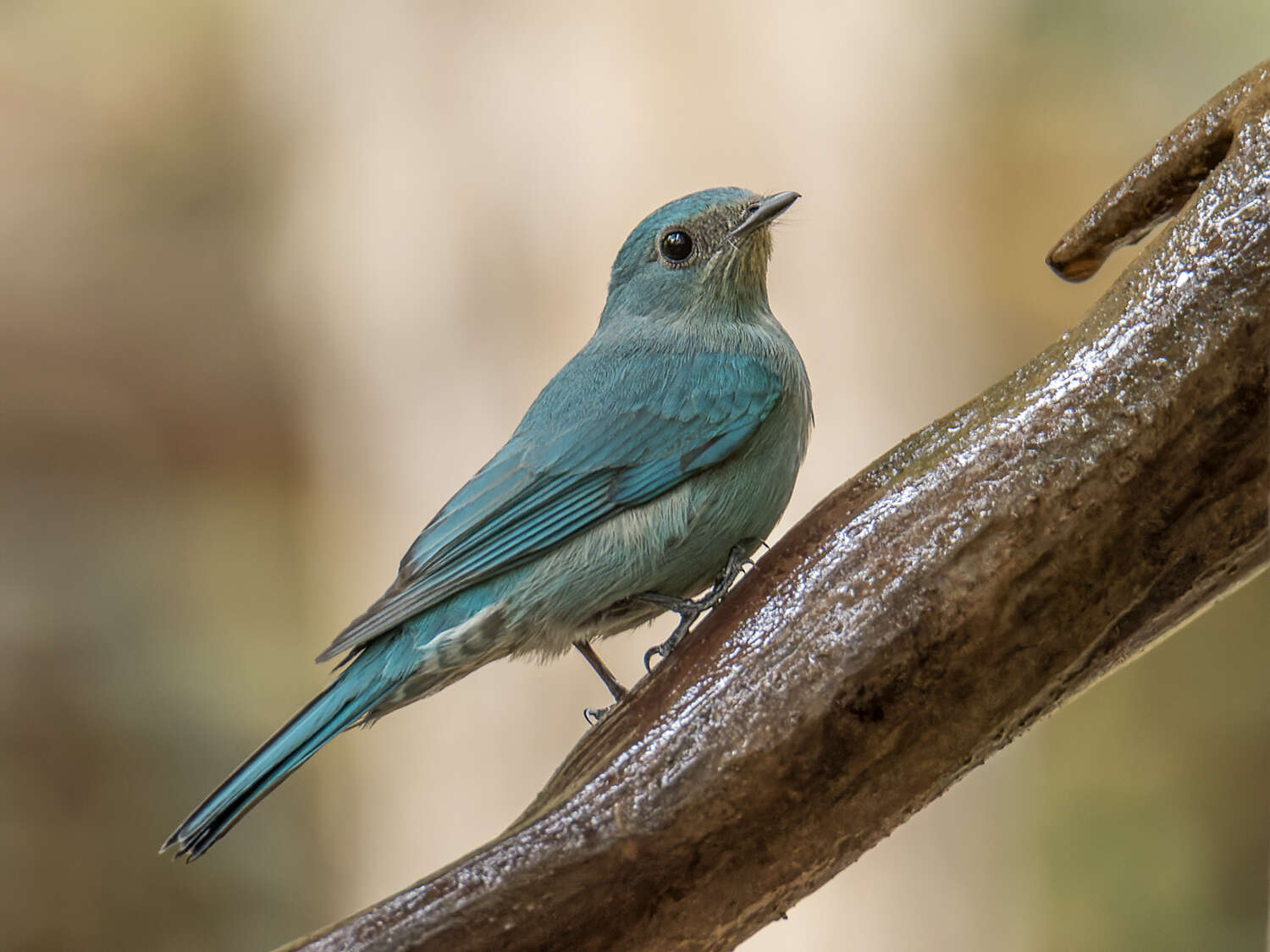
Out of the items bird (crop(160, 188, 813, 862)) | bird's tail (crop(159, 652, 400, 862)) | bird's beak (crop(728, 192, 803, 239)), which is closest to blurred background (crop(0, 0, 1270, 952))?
bird's beak (crop(728, 192, 803, 239))

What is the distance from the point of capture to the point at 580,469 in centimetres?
240

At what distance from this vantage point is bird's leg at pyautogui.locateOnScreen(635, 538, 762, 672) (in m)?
2.25

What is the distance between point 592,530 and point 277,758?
0.68 metres

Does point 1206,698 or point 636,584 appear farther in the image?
point 1206,698

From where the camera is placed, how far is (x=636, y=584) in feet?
7.64

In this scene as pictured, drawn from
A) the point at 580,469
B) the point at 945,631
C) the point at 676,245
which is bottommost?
the point at 945,631

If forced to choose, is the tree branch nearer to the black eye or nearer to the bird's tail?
the bird's tail

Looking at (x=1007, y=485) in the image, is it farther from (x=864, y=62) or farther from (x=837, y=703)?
(x=864, y=62)

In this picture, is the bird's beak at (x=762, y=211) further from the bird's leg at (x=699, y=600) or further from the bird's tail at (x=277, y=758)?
the bird's tail at (x=277, y=758)

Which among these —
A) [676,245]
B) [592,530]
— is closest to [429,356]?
[676,245]

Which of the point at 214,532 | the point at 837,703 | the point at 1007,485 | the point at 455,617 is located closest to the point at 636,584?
the point at 455,617

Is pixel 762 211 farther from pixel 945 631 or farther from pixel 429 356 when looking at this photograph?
pixel 429 356

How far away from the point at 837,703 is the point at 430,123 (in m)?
3.19

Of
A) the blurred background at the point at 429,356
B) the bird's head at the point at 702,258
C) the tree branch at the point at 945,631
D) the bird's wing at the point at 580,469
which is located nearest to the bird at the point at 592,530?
the bird's wing at the point at 580,469
